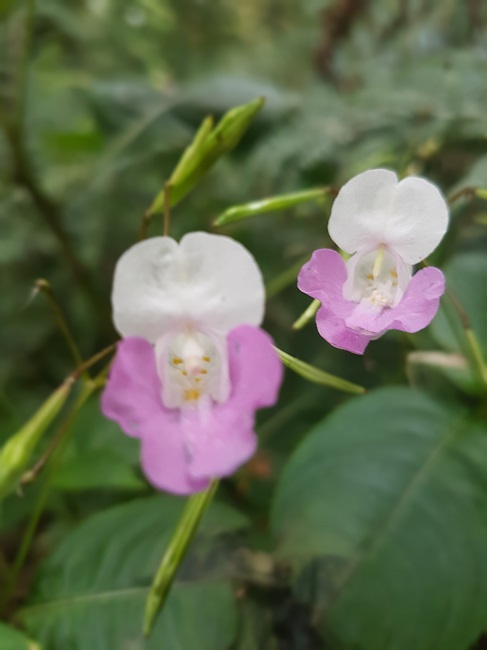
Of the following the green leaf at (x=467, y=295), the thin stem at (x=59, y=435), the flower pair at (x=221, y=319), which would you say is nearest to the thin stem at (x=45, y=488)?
the thin stem at (x=59, y=435)

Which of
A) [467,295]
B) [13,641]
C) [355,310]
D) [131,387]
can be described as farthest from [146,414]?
[467,295]

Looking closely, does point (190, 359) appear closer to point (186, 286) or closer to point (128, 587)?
point (186, 286)

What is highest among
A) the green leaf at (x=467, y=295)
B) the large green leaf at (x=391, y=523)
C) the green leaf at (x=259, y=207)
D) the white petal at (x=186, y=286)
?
the white petal at (x=186, y=286)

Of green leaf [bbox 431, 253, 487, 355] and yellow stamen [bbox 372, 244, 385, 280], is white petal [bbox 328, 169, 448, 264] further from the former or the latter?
green leaf [bbox 431, 253, 487, 355]

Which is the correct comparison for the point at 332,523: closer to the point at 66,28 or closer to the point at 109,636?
the point at 109,636

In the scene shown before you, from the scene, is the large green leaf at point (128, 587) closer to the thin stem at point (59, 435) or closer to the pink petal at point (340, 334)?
the thin stem at point (59, 435)

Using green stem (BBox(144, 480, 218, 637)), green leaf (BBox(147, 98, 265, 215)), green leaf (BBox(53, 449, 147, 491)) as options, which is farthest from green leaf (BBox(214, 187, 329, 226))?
green leaf (BBox(53, 449, 147, 491))

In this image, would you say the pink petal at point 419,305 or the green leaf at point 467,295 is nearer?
the pink petal at point 419,305
